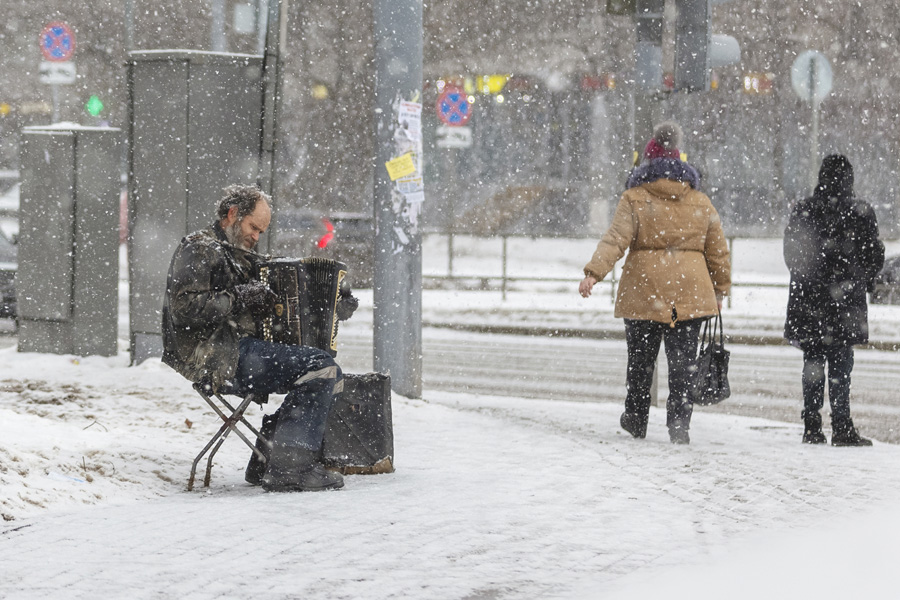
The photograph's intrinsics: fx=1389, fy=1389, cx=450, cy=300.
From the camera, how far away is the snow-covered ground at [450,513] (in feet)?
15.9

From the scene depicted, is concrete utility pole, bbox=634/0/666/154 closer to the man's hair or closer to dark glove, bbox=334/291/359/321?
dark glove, bbox=334/291/359/321

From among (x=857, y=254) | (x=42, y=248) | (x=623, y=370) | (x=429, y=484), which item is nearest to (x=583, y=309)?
(x=623, y=370)

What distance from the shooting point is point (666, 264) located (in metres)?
8.36

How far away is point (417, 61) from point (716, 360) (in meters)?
3.17

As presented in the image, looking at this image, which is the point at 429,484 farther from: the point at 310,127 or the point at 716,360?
the point at 310,127

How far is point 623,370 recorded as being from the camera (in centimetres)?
1425

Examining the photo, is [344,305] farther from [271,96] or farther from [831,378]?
[271,96]

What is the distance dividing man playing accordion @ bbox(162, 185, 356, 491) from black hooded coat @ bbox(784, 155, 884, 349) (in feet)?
11.1

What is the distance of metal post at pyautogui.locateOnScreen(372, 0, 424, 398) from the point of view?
32.5ft

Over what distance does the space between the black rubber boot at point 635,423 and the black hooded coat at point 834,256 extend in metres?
1.17

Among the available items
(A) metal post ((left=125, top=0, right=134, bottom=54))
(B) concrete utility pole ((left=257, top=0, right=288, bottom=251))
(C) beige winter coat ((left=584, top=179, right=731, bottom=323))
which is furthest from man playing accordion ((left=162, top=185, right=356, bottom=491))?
(A) metal post ((left=125, top=0, right=134, bottom=54))

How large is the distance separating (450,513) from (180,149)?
5.32m

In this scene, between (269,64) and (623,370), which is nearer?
(269,64)

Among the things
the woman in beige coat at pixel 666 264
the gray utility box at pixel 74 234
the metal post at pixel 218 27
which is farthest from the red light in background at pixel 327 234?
the woman in beige coat at pixel 666 264
